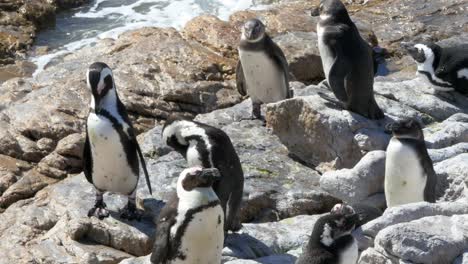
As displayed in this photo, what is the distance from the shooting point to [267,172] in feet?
29.3

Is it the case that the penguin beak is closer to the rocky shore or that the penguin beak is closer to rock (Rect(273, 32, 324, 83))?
the rocky shore

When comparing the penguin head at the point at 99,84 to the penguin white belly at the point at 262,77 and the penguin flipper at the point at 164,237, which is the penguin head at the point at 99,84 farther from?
the penguin white belly at the point at 262,77

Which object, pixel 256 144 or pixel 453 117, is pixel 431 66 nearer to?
pixel 453 117

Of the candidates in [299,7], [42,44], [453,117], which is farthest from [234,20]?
[453,117]

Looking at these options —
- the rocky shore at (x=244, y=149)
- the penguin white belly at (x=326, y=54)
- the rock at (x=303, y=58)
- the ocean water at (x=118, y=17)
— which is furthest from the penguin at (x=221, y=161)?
the ocean water at (x=118, y=17)

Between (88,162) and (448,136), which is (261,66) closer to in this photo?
(448,136)

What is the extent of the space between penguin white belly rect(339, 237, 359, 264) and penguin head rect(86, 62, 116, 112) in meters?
2.99

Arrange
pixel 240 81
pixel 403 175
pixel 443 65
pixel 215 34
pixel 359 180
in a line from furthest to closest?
pixel 215 34, pixel 240 81, pixel 443 65, pixel 359 180, pixel 403 175

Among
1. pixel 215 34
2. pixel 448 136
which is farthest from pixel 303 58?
pixel 448 136

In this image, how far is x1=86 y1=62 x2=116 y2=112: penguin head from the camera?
830cm

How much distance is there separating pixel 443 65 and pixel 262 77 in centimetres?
186

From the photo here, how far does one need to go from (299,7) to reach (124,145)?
294 inches

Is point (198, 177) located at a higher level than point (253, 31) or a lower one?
Result: higher

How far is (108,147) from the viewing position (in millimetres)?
8383
